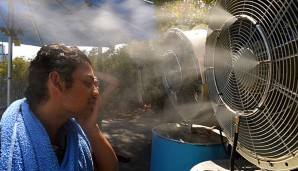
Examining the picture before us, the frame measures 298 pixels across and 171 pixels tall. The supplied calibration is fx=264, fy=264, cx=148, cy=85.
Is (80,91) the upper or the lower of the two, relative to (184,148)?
upper

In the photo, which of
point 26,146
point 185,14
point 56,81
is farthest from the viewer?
point 185,14

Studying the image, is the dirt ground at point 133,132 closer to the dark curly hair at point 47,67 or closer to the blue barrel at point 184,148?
the blue barrel at point 184,148

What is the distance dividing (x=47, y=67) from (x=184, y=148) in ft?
Result: 6.71

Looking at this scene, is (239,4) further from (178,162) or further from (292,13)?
(178,162)

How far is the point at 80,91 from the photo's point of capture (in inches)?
63.3

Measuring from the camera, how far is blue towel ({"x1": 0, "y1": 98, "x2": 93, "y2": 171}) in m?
1.38

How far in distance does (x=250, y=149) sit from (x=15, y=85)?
10.6 metres

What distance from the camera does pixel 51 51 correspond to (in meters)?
1.61

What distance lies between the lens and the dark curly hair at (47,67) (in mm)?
1574

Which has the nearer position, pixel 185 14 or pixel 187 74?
pixel 187 74

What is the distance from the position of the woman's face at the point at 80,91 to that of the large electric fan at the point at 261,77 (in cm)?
105

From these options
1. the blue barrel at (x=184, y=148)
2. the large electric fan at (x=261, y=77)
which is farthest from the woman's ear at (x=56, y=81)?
the blue barrel at (x=184, y=148)

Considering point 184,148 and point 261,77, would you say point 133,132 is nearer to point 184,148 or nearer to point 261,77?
point 184,148

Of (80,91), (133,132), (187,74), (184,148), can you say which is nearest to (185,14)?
(187,74)
